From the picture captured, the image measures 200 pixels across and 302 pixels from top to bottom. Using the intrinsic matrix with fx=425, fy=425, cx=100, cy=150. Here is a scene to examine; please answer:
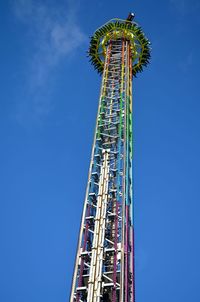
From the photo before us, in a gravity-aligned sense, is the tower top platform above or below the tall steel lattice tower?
above

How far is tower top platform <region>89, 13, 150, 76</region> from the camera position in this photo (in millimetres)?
45281

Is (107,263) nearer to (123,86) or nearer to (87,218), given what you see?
(87,218)

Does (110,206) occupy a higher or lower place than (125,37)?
lower

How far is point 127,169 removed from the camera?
30812mm

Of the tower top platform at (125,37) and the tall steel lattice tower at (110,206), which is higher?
the tower top platform at (125,37)

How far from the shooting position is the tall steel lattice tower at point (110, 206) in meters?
24.4

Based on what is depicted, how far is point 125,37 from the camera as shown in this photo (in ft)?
146

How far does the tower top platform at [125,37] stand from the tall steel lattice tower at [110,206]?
2.48 meters

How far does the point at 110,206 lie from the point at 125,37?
72.7ft

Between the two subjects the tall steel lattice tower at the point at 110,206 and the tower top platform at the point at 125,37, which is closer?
the tall steel lattice tower at the point at 110,206

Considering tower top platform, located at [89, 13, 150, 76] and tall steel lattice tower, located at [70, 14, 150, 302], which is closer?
tall steel lattice tower, located at [70, 14, 150, 302]

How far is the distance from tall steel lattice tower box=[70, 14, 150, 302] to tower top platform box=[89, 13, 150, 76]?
97.8 inches

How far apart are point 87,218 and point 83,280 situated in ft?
13.9

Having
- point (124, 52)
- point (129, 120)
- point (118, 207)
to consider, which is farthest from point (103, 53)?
point (118, 207)
